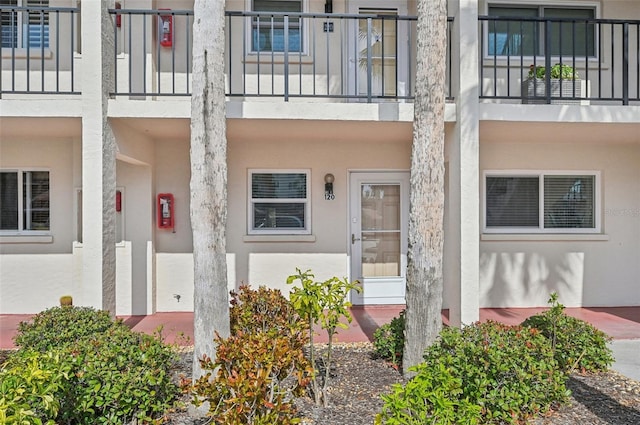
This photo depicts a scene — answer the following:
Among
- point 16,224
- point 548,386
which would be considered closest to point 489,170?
→ point 548,386

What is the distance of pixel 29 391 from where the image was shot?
106 inches

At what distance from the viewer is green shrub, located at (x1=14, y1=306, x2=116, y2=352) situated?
178 inches

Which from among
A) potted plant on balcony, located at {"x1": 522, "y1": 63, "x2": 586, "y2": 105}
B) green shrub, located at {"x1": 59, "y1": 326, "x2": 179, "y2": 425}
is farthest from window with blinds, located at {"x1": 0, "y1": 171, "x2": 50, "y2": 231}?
potted plant on balcony, located at {"x1": 522, "y1": 63, "x2": 586, "y2": 105}

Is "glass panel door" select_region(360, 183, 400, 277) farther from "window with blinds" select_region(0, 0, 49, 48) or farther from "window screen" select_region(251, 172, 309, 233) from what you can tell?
"window with blinds" select_region(0, 0, 49, 48)

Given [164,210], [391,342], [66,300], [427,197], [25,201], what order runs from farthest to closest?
1. [25,201]
2. [164,210]
3. [66,300]
4. [391,342]
5. [427,197]

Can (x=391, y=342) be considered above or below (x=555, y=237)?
below

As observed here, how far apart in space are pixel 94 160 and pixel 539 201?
7370 mm

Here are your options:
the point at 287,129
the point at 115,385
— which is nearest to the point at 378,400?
the point at 115,385

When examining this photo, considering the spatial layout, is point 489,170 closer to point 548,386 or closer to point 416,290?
point 416,290

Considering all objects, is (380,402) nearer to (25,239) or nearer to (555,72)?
(555,72)

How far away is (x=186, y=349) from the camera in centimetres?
598

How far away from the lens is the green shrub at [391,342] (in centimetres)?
515

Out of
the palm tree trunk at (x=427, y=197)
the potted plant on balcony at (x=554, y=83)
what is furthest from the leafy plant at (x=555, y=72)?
the palm tree trunk at (x=427, y=197)

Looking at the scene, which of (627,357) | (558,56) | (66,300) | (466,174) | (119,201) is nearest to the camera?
(627,357)
